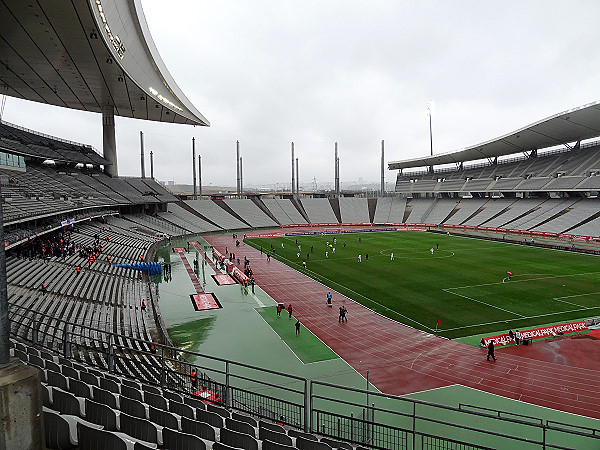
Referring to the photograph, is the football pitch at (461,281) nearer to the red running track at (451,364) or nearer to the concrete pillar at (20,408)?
the red running track at (451,364)

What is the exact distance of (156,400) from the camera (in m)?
6.95

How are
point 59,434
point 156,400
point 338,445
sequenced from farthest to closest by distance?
1. point 338,445
2. point 156,400
3. point 59,434

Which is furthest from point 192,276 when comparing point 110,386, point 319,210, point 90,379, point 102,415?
point 319,210

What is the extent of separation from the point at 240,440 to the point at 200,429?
651 millimetres

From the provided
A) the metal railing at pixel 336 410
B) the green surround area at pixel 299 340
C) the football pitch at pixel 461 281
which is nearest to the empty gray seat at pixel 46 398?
the metal railing at pixel 336 410

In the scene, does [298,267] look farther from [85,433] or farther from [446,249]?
[85,433]

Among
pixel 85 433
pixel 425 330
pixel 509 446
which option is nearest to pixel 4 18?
pixel 85 433

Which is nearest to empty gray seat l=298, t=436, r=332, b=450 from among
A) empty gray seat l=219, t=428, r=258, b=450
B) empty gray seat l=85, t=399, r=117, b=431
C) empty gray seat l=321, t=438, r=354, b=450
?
empty gray seat l=219, t=428, r=258, b=450

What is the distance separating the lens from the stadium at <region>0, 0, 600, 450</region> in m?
6.89

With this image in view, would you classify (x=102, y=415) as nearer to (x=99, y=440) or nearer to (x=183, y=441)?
(x=99, y=440)

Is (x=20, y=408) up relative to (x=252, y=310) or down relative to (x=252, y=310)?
up

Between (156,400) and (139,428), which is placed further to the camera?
(156,400)

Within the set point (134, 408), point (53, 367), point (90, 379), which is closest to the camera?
point (134, 408)

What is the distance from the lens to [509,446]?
34.8ft
